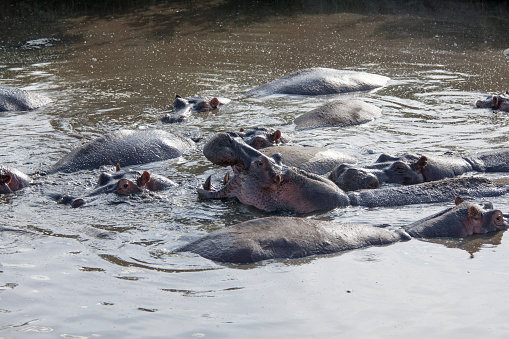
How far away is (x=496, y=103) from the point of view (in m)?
8.60

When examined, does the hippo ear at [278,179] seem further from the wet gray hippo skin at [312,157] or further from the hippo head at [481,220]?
the hippo head at [481,220]

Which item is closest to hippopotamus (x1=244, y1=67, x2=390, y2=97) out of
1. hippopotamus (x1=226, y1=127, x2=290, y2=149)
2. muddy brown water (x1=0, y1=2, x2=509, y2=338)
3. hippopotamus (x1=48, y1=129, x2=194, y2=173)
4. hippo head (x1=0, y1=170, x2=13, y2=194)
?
muddy brown water (x1=0, y1=2, x2=509, y2=338)

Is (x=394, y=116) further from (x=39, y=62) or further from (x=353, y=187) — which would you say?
(x=39, y=62)

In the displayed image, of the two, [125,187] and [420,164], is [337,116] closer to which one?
[420,164]

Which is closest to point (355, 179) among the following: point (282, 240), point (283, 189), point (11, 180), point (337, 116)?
point (283, 189)

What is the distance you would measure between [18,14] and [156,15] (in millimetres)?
3100

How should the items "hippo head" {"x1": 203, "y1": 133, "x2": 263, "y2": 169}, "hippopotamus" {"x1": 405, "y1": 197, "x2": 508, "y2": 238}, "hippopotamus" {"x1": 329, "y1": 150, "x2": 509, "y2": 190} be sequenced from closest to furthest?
1. "hippopotamus" {"x1": 405, "y1": 197, "x2": 508, "y2": 238}
2. "hippo head" {"x1": 203, "y1": 133, "x2": 263, "y2": 169}
3. "hippopotamus" {"x1": 329, "y1": 150, "x2": 509, "y2": 190}

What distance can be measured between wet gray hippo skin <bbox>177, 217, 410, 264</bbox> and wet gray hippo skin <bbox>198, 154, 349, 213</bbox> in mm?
670

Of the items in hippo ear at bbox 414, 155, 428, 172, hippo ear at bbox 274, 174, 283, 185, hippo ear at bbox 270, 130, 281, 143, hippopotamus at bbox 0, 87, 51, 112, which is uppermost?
hippopotamus at bbox 0, 87, 51, 112

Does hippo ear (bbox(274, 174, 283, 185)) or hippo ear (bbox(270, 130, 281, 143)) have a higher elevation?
hippo ear (bbox(274, 174, 283, 185))

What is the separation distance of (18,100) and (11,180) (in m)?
3.25

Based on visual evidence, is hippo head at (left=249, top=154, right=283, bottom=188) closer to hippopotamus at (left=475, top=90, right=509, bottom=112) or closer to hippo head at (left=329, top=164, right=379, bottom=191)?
hippo head at (left=329, top=164, right=379, bottom=191)

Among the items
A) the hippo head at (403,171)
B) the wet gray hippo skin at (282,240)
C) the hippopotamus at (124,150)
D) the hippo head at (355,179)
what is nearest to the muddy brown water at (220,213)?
the wet gray hippo skin at (282,240)

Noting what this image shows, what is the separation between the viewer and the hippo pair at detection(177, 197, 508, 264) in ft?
13.6
